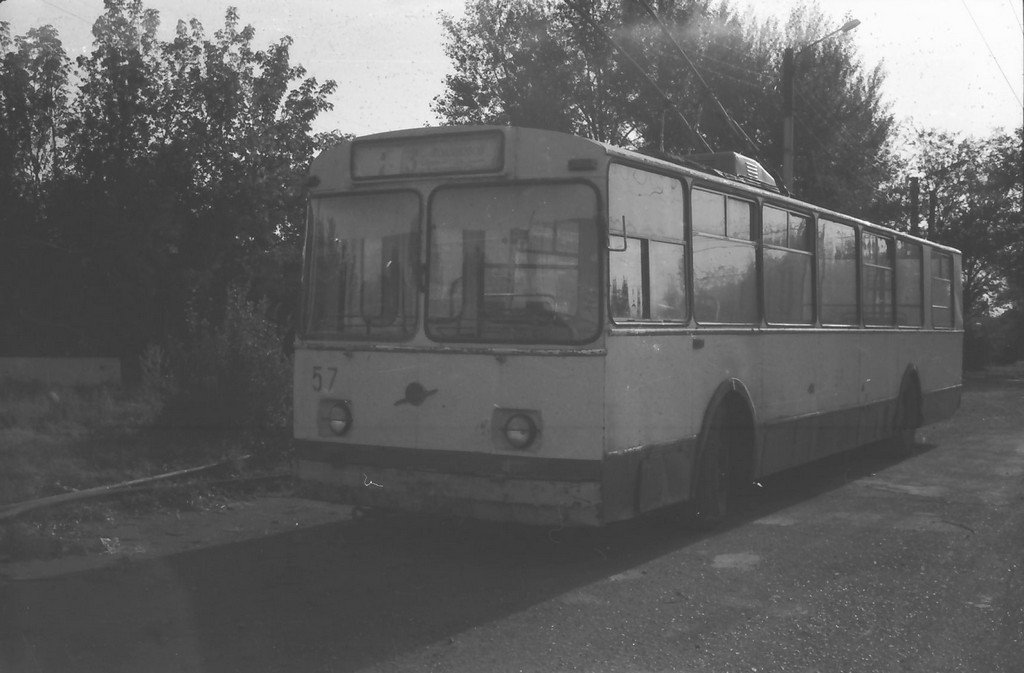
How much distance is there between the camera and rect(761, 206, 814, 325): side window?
10258mm

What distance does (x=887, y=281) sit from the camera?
1406 centimetres

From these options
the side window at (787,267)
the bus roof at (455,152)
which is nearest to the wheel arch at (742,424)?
the side window at (787,267)

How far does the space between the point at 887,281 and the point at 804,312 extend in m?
3.39

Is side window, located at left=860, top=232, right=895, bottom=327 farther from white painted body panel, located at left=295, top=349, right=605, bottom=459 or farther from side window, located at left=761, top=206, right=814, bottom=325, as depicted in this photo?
white painted body panel, located at left=295, top=349, right=605, bottom=459

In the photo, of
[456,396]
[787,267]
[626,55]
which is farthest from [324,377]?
[626,55]

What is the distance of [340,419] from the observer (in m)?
Result: 8.20

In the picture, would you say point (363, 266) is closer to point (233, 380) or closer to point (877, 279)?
point (233, 380)

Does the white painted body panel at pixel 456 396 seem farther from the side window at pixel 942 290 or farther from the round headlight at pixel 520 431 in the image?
Result: the side window at pixel 942 290

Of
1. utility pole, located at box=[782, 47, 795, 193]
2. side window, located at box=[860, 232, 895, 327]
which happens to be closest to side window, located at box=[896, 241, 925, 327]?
side window, located at box=[860, 232, 895, 327]

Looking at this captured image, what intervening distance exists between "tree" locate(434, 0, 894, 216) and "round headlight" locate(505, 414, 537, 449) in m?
26.9

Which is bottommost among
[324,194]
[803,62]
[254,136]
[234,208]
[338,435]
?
[338,435]

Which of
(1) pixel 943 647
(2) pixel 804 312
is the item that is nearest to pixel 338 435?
(1) pixel 943 647

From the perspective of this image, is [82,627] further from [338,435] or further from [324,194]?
[324,194]

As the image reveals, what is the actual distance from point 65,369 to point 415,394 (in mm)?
17227
